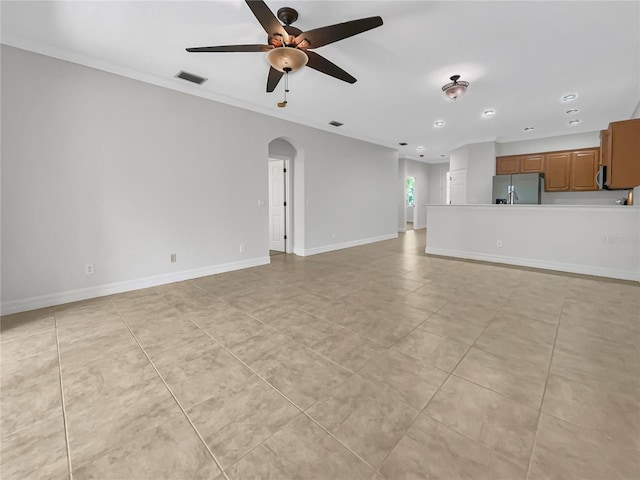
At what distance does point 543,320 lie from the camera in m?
2.66

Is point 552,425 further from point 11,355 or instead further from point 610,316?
point 11,355

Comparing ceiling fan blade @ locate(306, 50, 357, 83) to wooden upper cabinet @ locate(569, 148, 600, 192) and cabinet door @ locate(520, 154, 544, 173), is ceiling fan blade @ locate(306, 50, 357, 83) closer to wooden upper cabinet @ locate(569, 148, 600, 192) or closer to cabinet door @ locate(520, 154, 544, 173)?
cabinet door @ locate(520, 154, 544, 173)

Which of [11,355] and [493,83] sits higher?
[493,83]

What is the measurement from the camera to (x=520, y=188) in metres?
6.82

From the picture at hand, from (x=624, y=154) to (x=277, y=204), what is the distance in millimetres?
5784

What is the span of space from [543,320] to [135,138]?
517cm

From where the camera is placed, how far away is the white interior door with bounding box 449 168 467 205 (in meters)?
7.80

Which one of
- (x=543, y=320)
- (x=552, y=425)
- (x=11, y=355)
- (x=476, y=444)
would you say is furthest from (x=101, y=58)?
(x=543, y=320)

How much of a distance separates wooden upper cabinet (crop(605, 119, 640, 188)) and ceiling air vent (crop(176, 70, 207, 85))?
18.6 feet

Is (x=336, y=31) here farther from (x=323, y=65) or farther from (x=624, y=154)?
(x=624, y=154)

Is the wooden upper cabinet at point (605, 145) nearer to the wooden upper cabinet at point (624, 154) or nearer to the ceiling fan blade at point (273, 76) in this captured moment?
the wooden upper cabinet at point (624, 154)

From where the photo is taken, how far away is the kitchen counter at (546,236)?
13.6 feet

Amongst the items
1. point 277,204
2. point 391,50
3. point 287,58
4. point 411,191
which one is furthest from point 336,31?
point 411,191

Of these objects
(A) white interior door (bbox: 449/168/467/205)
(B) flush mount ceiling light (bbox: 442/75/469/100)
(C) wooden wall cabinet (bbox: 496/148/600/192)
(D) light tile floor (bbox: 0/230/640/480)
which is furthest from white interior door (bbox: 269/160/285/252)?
(C) wooden wall cabinet (bbox: 496/148/600/192)
